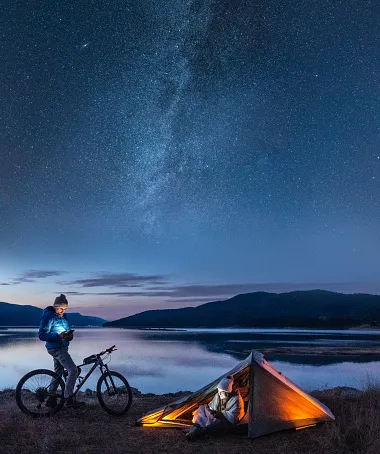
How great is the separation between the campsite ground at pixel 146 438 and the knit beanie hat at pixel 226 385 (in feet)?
2.76

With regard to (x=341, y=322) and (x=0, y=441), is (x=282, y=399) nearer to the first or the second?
(x=0, y=441)

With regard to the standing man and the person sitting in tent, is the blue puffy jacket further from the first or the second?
the person sitting in tent

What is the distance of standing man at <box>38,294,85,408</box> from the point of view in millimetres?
10578

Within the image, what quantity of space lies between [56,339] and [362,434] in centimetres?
633

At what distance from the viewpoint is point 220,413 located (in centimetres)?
934

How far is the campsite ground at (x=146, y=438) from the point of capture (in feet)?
27.2

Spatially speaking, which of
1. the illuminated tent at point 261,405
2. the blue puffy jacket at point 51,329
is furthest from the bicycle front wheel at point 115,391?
the blue puffy jacket at point 51,329

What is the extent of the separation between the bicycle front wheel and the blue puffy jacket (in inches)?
49.5

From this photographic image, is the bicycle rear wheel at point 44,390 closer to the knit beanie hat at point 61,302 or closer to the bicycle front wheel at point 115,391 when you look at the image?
the bicycle front wheel at point 115,391

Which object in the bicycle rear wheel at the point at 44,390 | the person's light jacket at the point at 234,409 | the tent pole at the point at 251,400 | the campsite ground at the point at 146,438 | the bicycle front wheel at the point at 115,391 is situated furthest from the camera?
the bicycle front wheel at the point at 115,391

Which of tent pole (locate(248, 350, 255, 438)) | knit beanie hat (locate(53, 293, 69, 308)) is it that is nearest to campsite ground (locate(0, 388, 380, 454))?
tent pole (locate(248, 350, 255, 438))

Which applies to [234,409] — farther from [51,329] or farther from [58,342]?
[51,329]

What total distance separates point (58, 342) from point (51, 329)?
326 mm

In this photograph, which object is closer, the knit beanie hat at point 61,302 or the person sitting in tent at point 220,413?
the person sitting in tent at point 220,413
